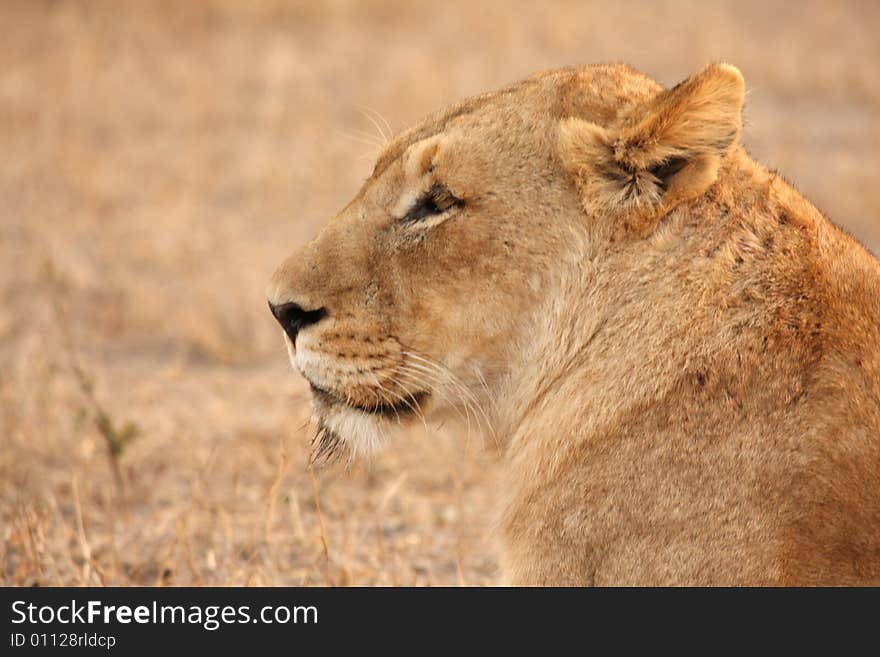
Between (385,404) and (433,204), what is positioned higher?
(433,204)

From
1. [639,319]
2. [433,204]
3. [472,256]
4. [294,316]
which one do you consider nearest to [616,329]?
[639,319]

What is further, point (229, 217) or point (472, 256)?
point (229, 217)

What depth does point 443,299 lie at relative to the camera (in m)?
2.82

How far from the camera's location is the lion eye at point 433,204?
287cm

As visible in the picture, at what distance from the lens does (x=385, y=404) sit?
2.90 meters

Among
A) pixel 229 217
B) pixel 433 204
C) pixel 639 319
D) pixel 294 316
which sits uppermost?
pixel 229 217

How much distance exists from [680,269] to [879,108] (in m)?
8.39

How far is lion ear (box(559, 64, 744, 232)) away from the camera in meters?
2.62

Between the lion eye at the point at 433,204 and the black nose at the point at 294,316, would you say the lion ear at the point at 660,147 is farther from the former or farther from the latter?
the black nose at the point at 294,316

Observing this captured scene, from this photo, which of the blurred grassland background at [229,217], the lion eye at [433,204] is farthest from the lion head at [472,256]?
the blurred grassland background at [229,217]

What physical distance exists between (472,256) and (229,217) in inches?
216

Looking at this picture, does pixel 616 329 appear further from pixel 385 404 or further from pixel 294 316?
pixel 294 316
